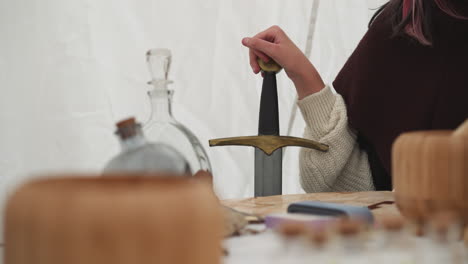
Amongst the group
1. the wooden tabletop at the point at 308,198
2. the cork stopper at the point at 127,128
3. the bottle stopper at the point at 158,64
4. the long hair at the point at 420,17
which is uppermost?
the long hair at the point at 420,17

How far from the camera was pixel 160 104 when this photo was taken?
0.45 metres

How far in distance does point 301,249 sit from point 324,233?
15 millimetres

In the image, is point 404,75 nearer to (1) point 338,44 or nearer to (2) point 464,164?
(1) point 338,44

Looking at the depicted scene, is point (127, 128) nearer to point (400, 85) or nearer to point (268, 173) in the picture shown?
point (268, 173)

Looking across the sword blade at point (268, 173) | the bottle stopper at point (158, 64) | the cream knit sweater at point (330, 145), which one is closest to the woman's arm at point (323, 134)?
the cream knit sweater at point (330, 145)

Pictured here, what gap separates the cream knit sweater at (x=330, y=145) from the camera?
1.04m

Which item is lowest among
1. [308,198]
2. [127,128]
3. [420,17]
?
[308,198]

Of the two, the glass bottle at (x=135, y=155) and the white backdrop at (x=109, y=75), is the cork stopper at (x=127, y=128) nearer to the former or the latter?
the glass bottle at (x=135, y=155)

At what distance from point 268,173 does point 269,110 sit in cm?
10

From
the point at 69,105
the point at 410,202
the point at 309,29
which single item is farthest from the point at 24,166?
the point at 410,202

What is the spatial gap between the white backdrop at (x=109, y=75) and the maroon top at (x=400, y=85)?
0.36 m

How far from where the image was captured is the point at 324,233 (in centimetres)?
25

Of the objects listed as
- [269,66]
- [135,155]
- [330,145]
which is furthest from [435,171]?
[330,145]

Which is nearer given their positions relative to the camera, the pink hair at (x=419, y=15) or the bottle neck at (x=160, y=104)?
the bottle neck at (x=160, y=104)
